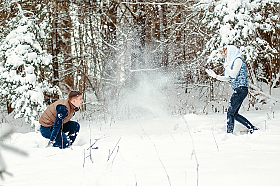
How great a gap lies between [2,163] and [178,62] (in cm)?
1388

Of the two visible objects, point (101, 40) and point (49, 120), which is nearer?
point (49, 120)

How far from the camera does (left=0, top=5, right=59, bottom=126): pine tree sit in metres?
8.30

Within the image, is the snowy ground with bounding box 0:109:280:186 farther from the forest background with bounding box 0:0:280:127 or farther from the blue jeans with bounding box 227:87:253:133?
the forest background with bounding box 0:0:280:127

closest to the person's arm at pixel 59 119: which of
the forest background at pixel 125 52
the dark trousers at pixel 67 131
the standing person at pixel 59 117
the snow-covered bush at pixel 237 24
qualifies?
the standing person at pixel 59 117

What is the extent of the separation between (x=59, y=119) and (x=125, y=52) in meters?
8.38

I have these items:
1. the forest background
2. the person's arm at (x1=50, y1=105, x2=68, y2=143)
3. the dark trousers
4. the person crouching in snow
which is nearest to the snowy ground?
the person's arm at (x1=50, y1=105, x2=68, y2=143)

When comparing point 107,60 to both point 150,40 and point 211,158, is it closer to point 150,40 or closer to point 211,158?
point 150,40

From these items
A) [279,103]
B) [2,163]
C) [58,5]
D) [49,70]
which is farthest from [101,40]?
[2,163]

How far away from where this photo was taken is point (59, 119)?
12.6 ft

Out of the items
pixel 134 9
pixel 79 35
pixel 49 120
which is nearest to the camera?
pixel 49 120

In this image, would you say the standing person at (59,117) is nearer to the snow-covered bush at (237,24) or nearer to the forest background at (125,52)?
the forest background at (125,52)

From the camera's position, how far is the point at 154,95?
13.8m

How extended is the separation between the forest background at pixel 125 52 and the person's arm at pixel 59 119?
4.26 metres

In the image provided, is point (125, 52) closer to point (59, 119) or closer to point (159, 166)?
point (59, 119)
